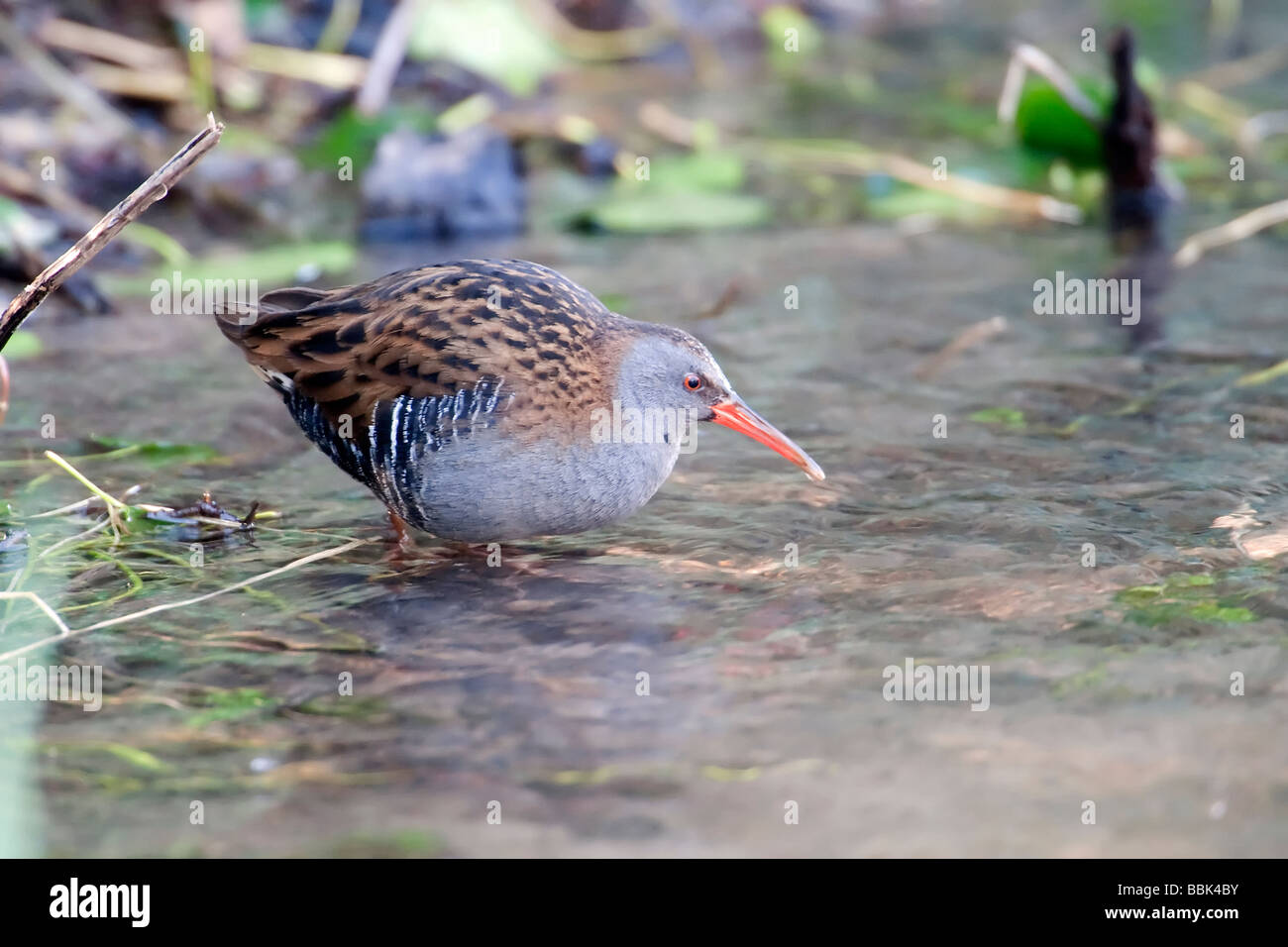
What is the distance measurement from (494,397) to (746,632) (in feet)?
2.91

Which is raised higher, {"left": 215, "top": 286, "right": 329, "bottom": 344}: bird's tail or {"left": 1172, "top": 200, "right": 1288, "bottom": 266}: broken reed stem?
{"left": 1172, "top": 200, "right": 1288, "bottom": 266}: broken reed stem

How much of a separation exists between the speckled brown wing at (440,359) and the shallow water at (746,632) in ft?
1.30

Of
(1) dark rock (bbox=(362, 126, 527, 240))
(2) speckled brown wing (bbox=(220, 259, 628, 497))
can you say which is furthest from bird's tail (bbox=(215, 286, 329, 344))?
(1) dark rock (bbox=(362, 126, 527, 240))

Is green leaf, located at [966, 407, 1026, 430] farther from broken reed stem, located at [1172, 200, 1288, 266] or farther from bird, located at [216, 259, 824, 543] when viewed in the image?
broken reed stem, located at [1172, 200, 1288, 266]

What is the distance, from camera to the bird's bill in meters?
4.17

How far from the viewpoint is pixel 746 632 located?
361 cm

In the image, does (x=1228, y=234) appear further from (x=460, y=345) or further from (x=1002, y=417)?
(x=460, y=345)

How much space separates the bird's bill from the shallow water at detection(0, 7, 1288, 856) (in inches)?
7.5

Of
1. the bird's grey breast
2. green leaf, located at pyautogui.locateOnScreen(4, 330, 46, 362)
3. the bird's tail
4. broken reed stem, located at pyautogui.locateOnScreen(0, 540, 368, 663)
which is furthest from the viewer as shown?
green leaf, located at pyautogui.locateOnScreen(4, 330, 46, 362)

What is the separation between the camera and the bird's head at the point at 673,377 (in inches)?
160

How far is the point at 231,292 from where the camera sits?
6.23 meters

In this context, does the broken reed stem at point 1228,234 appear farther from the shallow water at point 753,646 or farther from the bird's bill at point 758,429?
the bird's bill at point 758,429

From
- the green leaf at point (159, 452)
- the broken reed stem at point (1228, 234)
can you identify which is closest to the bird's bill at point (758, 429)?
the green leaf at point (159, 452)

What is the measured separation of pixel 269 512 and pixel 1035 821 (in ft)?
8.16
